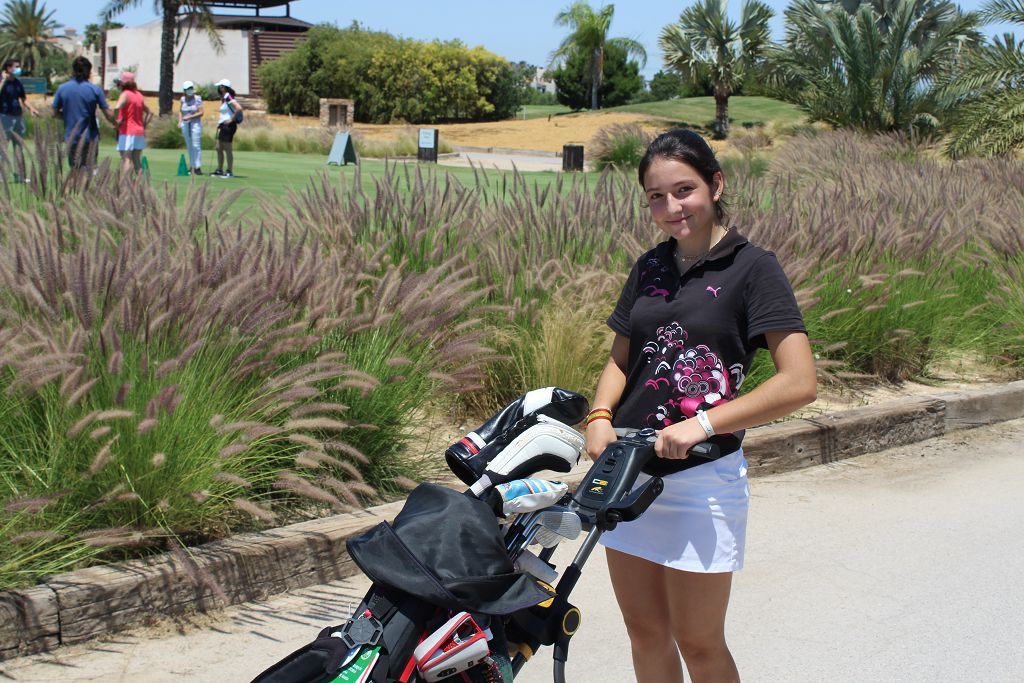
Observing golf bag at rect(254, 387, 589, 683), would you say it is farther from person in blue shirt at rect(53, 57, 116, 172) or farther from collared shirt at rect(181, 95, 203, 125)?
collared shirt at rect(181, 95, 203, 125)

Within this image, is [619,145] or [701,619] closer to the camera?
[701,619]

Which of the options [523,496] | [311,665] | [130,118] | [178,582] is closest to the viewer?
[311,665]

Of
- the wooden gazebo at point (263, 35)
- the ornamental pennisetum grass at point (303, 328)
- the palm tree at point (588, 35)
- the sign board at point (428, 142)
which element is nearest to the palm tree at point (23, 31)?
the wooden gazebo at point (263, 35)

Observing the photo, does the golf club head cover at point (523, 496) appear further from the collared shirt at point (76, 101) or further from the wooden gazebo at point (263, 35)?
the wooden gazebo at point (263, 35)

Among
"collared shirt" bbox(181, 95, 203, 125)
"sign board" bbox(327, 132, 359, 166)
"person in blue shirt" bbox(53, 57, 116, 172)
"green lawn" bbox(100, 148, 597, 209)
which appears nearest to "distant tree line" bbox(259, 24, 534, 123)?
"green lawn" bbox(100, 148, 597, 209)

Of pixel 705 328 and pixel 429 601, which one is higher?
pixel 705 328

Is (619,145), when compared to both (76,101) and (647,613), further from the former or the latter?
(647,613)

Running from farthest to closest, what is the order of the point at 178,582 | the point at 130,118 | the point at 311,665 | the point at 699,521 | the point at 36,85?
the point at 36,85, the point at 130,118, the point at 178,582, the point at 699,521, the point at 311,665

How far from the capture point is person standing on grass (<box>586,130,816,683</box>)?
293 cm

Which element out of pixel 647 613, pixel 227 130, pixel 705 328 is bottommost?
pixel 647 613

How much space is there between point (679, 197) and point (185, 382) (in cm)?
249

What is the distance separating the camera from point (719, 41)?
5000 cm

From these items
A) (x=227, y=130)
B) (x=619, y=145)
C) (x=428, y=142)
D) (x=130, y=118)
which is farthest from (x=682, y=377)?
(x=428, y=142)

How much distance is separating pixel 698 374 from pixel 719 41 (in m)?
49.5
